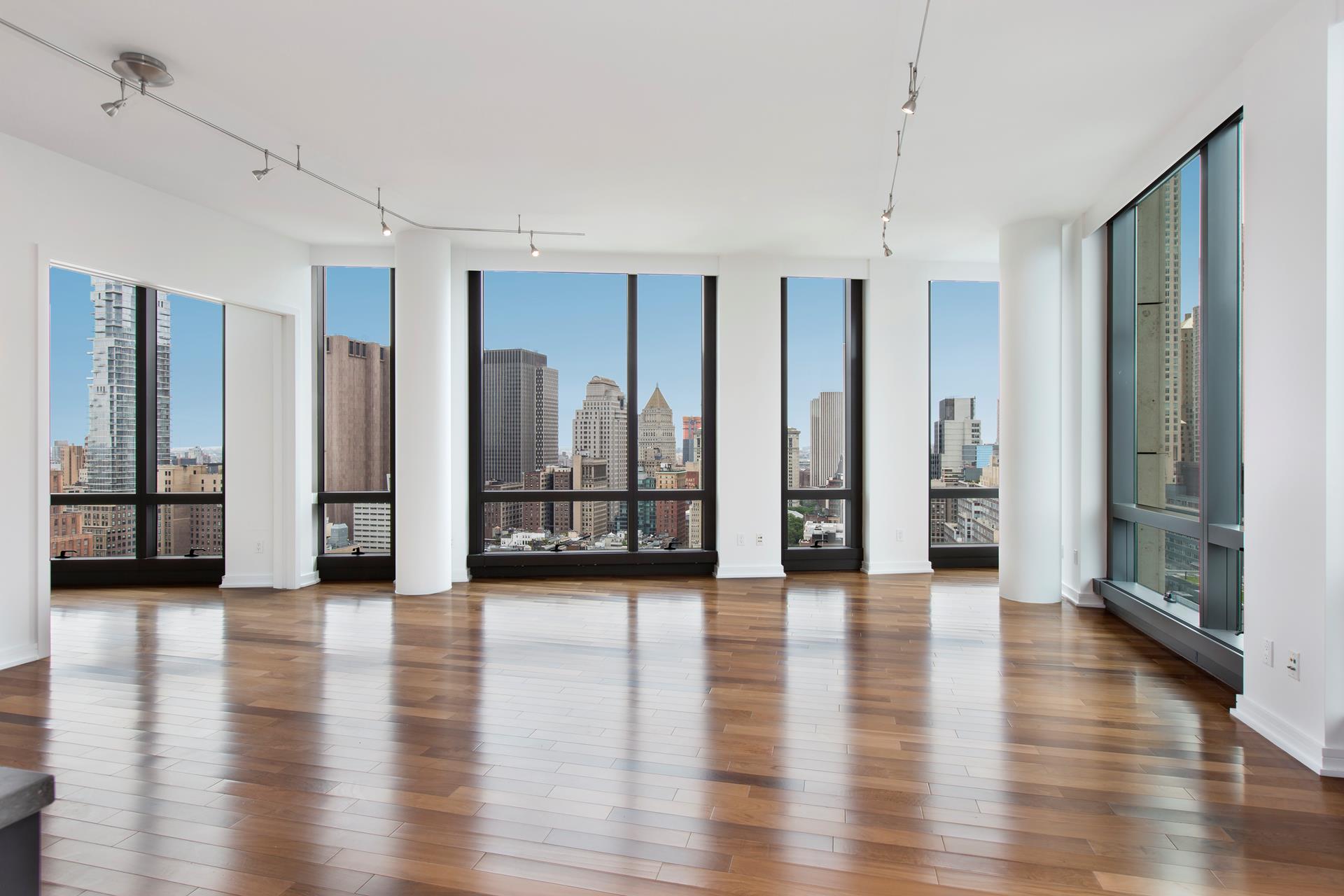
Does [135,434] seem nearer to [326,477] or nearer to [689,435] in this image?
[326,477]

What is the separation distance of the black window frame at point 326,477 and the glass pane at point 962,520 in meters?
5.45

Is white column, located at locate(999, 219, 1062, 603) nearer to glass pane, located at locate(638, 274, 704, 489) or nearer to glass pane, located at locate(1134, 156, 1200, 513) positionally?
glass pane, located at locate(1134, 156, 1200, 513)

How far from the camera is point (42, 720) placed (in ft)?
11.1

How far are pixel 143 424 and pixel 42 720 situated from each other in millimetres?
3970

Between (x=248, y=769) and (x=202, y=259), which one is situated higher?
(x=202, y=259)

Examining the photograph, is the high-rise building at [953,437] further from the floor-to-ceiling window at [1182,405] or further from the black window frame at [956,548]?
the floor-to-ceiling window at [1182,405]

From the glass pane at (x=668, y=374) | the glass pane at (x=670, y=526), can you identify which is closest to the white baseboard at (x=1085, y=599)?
the glass pane at (x=670, y=526)

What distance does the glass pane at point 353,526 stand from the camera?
272 inches

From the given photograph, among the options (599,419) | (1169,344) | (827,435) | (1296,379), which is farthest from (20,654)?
(1169,344)

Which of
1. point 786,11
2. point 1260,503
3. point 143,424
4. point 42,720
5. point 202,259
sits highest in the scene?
A: point 786,11

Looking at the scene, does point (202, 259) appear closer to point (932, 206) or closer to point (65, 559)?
point (65, 559)

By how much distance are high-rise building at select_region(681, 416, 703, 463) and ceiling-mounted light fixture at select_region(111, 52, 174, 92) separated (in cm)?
484

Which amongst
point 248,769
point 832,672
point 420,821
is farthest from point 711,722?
point 248,769

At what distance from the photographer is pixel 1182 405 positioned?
4586mm
